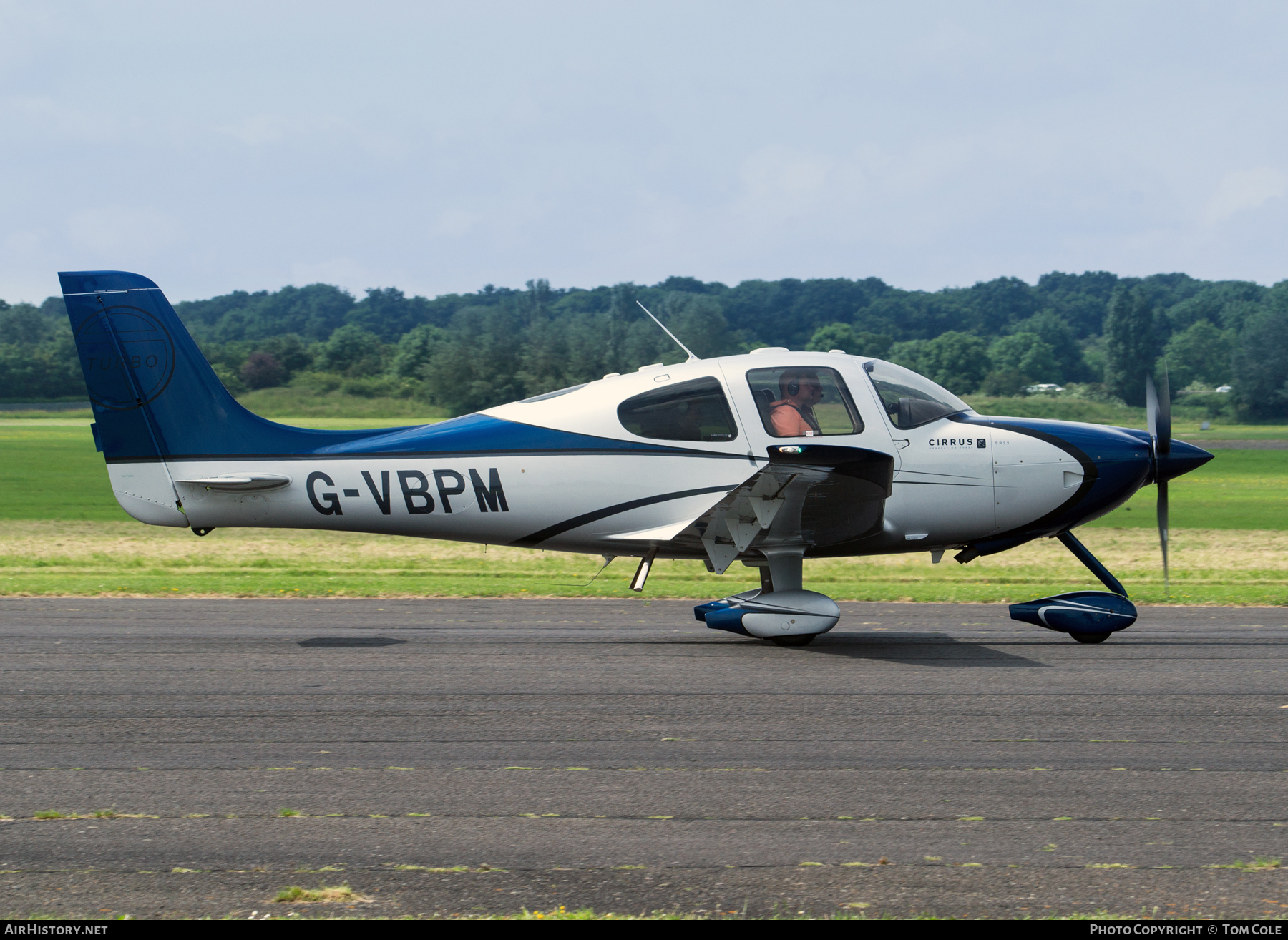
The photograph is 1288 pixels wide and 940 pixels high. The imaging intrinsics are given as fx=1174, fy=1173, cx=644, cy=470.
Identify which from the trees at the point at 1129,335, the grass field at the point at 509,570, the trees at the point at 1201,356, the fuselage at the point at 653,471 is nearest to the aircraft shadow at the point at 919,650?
the fuselage at the point at 653,471

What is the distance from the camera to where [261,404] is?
57.4 metres

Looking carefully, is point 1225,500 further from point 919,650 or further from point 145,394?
point 145,394

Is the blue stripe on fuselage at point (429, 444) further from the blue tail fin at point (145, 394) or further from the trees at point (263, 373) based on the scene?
the trees at point (263, 373)

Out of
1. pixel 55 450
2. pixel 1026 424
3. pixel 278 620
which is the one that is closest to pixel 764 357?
pixel 1026 424

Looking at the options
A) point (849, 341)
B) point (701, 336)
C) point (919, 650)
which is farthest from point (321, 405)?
point (919, 650)

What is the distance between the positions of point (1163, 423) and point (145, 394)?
896 centimetres

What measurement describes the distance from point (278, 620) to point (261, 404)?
48156mm

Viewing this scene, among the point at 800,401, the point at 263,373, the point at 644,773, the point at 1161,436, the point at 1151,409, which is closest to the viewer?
the point at 644,773

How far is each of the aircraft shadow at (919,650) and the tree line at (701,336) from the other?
14.9 metres

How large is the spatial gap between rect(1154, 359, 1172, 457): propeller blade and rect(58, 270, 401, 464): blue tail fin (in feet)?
22.8

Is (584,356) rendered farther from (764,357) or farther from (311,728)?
(311,728)

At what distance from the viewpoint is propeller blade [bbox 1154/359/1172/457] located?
406 inches

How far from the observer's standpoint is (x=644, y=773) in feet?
20.8

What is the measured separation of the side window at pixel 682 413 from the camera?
33.0ft
